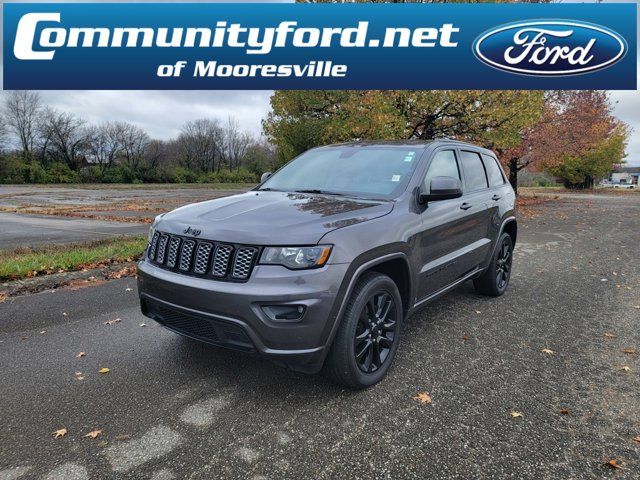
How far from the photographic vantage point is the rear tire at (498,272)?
5387 mm

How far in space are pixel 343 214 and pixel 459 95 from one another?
13.6 m

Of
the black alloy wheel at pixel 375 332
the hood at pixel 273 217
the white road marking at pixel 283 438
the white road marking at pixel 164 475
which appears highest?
the hood at pixel 273 217

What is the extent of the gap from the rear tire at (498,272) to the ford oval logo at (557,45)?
10.3 metres

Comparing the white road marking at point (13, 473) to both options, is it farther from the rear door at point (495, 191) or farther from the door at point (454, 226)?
the rear door at point (495, 191)

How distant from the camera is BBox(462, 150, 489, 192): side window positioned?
4809 millimetres

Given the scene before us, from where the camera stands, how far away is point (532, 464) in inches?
97.3

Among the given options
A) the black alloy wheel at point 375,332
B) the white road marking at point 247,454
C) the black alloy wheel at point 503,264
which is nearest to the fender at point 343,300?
the black alloy wheel at point 375,332

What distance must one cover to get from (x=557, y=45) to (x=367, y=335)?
48.2 ft

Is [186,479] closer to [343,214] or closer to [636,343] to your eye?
[343,214]

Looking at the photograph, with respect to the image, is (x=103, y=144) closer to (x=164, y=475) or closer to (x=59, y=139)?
(x=59, y=139)

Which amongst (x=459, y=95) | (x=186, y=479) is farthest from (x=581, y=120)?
(x=186, y=479)

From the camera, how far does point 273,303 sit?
271cm

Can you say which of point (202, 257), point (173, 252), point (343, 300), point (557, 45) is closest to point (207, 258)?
point (202, 257)

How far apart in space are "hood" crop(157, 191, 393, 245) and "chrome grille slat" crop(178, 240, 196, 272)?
0.33ft
